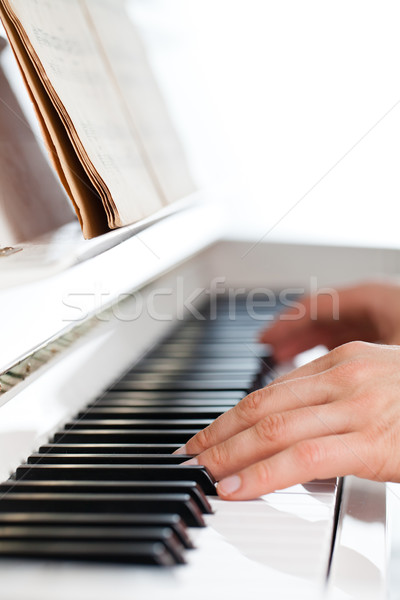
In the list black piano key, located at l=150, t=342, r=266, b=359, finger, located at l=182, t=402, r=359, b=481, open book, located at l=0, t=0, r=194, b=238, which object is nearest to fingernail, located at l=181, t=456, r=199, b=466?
finger, located at l=182, t=402, r=359, b=481

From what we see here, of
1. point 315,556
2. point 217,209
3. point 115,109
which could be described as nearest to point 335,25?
point 217,209

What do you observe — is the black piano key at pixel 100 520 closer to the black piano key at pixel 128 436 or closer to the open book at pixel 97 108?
the black piano key at pixel 128 436

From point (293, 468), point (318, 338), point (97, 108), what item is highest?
point (97, 108)

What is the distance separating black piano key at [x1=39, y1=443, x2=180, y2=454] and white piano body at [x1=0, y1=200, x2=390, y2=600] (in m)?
0.03

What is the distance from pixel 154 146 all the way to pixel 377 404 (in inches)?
26.8

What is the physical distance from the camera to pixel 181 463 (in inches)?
26.4

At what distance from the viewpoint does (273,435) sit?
641 millimetres

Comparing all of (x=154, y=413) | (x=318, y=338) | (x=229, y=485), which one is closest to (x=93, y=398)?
(x=154, y=413)

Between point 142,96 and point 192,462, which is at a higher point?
point 142,96

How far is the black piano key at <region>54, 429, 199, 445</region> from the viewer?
0.76 m

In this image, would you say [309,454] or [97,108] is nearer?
[309,454]

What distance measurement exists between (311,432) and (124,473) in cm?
18

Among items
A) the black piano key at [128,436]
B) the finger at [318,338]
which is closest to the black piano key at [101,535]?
the black piano key at [128,436]

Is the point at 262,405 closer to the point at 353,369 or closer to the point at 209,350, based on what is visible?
the point at 353,369
